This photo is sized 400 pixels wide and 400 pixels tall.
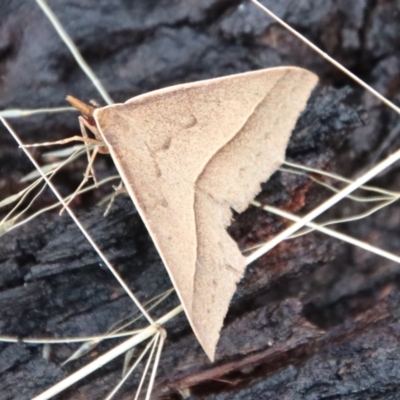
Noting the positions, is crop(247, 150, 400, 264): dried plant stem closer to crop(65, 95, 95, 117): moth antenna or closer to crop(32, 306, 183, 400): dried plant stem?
crop(32, 306, 183, 400): dried plant stem

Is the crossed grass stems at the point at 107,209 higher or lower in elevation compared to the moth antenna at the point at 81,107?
lower

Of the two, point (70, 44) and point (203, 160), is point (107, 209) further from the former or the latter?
point (70, 44)

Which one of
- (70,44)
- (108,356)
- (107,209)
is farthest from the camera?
(70,44)

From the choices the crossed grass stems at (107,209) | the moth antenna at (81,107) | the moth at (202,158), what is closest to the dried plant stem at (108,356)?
the crossed grass stems at (107,209)

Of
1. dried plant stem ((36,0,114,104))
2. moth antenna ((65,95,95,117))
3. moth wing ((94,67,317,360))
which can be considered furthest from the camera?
dried plant stem ((36,0,114,104))

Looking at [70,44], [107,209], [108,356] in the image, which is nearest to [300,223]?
[107,209]

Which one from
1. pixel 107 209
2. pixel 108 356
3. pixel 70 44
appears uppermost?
pixel 70 44

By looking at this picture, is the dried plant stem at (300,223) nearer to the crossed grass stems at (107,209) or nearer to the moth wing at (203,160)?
the crossed grass stems at (107,209)

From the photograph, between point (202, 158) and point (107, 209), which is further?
point (107, 209)

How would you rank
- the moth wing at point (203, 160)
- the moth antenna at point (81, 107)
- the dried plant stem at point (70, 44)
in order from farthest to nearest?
the dried plant stem at point (70, 44) → the moth antenna at point (81, 107) → the moth wing at point (203, 160)

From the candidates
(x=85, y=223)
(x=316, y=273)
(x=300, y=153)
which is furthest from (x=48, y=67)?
(x=316, y=273)

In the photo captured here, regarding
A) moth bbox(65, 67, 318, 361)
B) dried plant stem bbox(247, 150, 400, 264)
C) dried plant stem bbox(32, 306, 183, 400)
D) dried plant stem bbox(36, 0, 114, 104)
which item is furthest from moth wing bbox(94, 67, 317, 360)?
dried plant stem bbox(36, 0, 114, 104)
